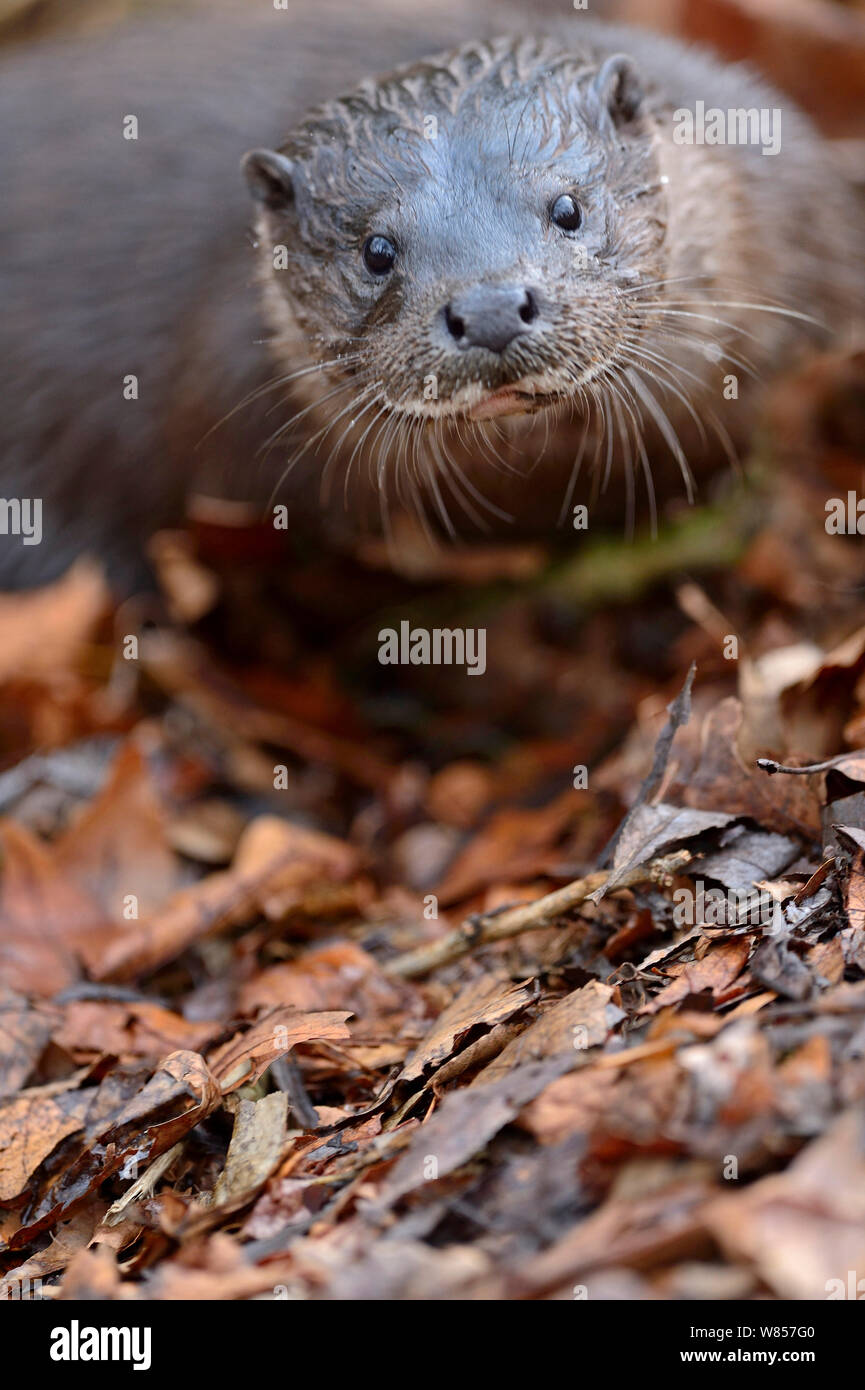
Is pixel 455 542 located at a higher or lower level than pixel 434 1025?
higher

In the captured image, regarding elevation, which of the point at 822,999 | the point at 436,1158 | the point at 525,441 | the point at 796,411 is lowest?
the point at 436,1158

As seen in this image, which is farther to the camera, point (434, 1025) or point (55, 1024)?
point (55, 1024)

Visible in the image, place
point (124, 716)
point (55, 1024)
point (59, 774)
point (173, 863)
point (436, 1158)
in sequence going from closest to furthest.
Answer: point (436, 1158)
point (55, 1024)
point (173, 863)
point (59, 774)
point (124, 716)

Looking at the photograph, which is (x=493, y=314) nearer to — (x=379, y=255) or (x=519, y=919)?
(x=379, y=255)

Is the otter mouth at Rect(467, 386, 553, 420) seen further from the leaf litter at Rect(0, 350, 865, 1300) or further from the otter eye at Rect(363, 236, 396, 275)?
the leaf litter at Rect(0, 350, 865, 1300)

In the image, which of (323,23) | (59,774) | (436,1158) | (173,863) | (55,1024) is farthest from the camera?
(323,23)

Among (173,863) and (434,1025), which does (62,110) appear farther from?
(434,1025)

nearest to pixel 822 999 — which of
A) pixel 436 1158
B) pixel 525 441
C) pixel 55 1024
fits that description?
pixel 436 1158

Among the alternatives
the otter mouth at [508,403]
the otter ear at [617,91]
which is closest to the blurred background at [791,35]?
the otter ear at [617,91]
